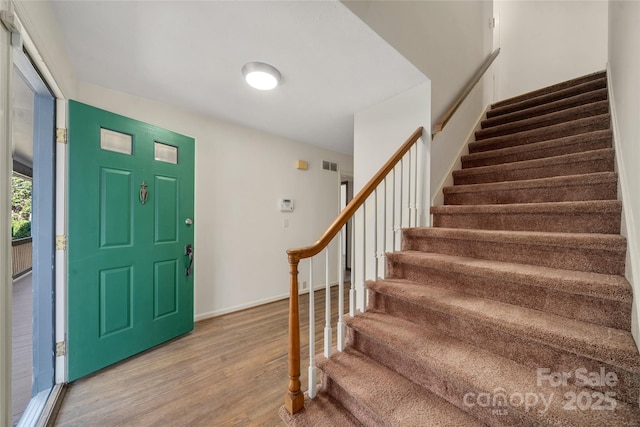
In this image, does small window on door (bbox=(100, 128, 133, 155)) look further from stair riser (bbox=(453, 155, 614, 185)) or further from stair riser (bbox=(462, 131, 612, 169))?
stair riser (bbox=(462, 131, 612, 169))

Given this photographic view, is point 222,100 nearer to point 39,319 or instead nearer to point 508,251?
point 39,319

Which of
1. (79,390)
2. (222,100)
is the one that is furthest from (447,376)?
(222,100)

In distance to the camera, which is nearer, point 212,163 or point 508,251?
point 508,251

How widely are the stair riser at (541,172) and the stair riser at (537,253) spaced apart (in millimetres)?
850

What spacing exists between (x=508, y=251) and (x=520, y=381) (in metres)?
0.79

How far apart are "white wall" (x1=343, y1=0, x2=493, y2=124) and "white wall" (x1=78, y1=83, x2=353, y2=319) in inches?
80.3

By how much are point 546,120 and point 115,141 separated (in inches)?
156

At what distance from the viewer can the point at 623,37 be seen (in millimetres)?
1392

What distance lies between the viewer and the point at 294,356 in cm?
135

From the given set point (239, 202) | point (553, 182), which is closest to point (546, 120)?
point (553, 182)

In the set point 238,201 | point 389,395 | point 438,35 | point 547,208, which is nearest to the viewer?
point 389,395

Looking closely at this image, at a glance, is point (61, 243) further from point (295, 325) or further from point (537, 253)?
point (537, 253)

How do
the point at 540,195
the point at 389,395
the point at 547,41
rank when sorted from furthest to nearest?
1. the point at 547,41
2. the point at 540,195
3. the point at 389,395

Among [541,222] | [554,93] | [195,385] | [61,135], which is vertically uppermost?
[554,93]
